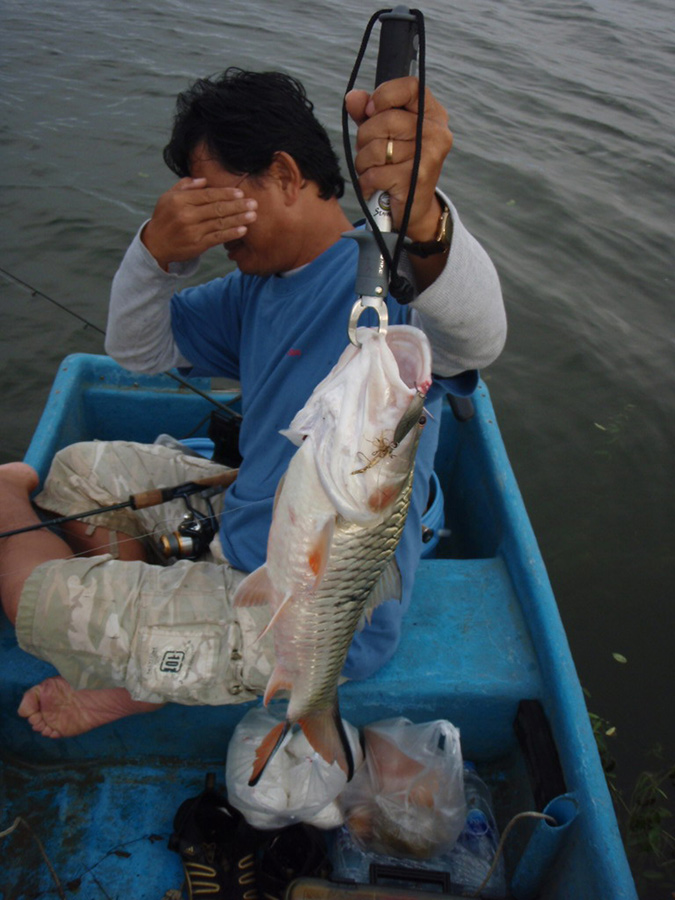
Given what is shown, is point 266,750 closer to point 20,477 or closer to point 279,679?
point 279,679

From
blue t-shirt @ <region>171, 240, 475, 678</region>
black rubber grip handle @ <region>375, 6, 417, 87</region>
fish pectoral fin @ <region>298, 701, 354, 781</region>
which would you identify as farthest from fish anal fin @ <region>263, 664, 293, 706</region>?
black rubber grip handle @ <region>375, 6, 417, 87</region>

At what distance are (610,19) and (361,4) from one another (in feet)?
18.5

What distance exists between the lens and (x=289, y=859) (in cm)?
258

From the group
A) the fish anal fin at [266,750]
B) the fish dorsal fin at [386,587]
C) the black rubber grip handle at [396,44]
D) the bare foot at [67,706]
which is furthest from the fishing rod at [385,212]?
the bare foot at [67,706]

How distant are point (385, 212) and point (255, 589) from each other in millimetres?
1085

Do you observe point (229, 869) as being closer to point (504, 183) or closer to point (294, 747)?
point (294, 747)

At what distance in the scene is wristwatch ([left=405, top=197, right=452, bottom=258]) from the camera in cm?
172

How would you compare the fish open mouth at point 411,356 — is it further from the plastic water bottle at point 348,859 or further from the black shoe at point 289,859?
the plastic water bottle at point 348,859

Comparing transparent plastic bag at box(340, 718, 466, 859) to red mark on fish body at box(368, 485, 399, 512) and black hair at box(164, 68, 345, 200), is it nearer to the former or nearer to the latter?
red mark on fish body at box(368, 485, 399, 512)

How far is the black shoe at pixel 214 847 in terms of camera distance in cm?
253

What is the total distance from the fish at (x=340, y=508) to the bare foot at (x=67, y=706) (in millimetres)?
890

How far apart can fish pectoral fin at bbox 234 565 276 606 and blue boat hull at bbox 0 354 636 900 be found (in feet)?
3.17

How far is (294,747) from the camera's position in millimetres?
2645

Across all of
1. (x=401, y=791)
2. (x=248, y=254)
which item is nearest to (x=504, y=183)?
(x=248, y=254)
